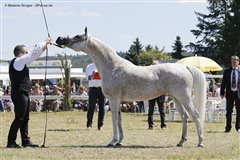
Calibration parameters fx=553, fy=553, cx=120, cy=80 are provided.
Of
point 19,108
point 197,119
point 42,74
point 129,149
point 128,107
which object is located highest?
point 42,74

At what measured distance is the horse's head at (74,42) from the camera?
36.6ft

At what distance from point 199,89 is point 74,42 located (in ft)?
9.09

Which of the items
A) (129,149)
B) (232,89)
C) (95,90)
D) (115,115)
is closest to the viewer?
(129,149)

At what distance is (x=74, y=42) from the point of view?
37.0 ft

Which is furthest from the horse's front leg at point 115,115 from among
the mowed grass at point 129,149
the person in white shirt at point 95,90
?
Result: the person in white shirt at point 95,90

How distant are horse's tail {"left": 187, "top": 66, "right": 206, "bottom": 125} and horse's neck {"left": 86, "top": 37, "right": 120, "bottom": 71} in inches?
63.4

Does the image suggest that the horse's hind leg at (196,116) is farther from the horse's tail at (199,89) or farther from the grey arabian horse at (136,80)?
the horse's tail at (199,89)

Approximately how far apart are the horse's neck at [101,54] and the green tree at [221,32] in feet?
167

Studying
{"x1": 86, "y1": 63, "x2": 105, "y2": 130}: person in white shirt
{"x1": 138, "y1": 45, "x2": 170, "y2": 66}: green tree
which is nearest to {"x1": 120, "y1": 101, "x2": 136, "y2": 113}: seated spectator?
{"x1": 86, "y1": 63, "x2": 105, "y2": 130}: person in white shirt

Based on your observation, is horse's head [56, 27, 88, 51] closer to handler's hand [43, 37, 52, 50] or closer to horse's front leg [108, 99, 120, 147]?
handler's hand [43, 37, 52, 50]

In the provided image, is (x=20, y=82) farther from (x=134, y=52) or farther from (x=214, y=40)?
(x=134, y=52)

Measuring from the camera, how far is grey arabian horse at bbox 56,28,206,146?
36.8 feet

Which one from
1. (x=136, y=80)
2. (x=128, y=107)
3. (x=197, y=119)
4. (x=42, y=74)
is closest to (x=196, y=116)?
(x=197, y=119)

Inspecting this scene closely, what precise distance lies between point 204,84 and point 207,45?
62.4 m
